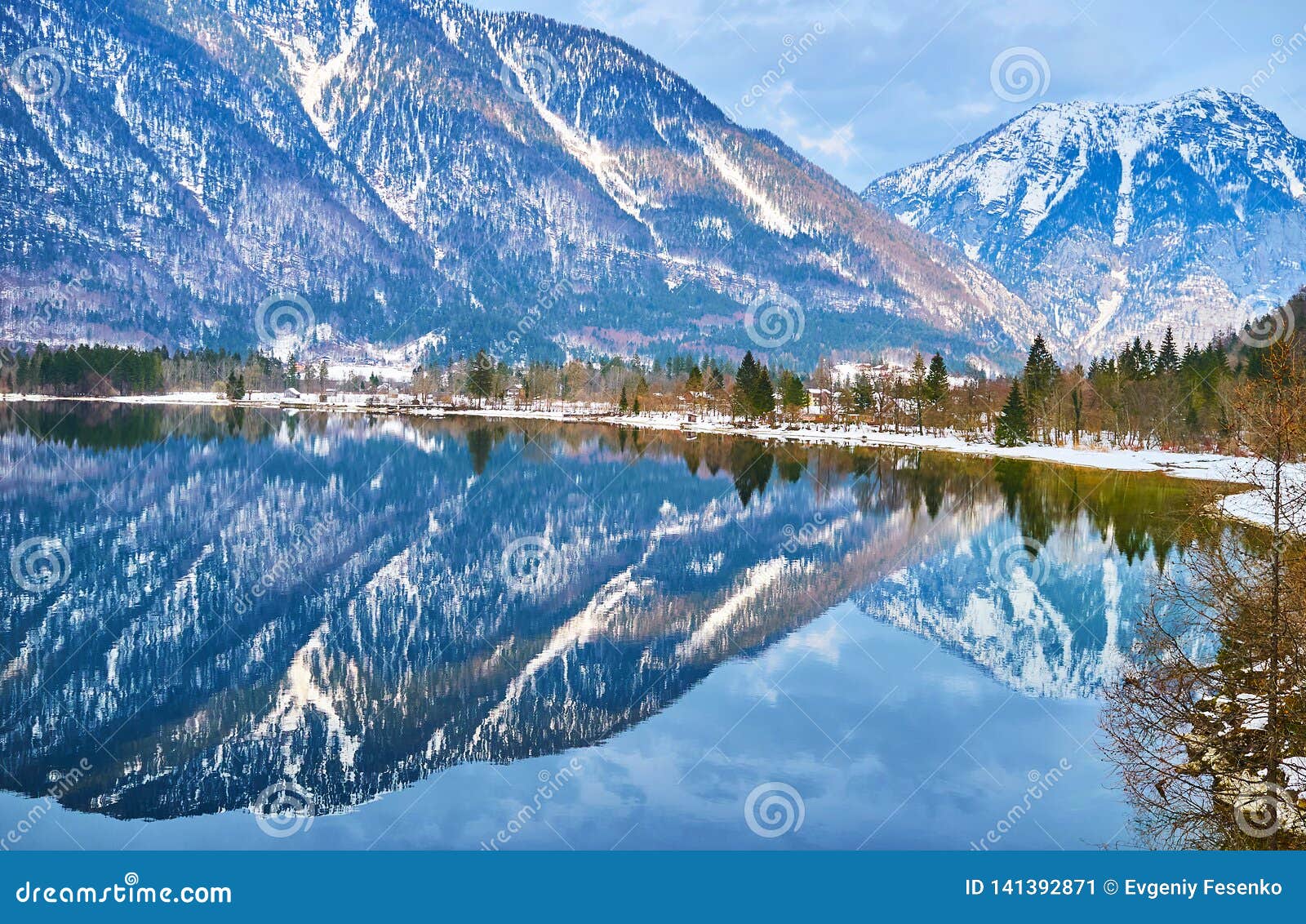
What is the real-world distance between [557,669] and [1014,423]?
324 feet

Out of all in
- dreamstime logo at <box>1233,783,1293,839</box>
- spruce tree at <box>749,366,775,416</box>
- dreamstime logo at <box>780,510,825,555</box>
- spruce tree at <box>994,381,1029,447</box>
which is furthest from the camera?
spruce tree at <box>749,366,775,416</box>

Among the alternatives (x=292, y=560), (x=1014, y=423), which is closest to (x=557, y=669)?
(x=292, y=560)

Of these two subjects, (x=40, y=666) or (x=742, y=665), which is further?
(x=742, y=665)

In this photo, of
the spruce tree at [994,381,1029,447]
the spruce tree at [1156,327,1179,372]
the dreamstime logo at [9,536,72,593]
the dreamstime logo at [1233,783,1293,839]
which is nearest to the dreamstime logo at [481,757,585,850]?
the dreamstime logo at [1233,783,1293,839]

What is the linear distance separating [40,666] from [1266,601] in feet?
84.8

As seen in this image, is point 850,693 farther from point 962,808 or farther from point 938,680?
point 962,808

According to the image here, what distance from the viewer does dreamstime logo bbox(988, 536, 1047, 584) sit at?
135 ft


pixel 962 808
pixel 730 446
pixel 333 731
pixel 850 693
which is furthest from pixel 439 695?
pixel 730 446

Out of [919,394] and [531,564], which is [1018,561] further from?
[919,394]

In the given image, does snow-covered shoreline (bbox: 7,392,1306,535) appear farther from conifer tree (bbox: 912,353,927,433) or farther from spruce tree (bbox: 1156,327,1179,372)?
spruce tree (bbox: 1156,327,1179,372)

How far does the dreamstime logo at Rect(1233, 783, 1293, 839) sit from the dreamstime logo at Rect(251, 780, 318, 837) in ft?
47.2

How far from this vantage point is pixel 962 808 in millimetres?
18188

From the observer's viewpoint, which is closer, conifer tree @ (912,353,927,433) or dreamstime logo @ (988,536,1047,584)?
dreamstime logo @ (988,536,1047,584)

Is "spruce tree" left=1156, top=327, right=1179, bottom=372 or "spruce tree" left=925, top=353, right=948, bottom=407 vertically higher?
"spruce tree" left=1156, top=327, right=1179, bottom=372
